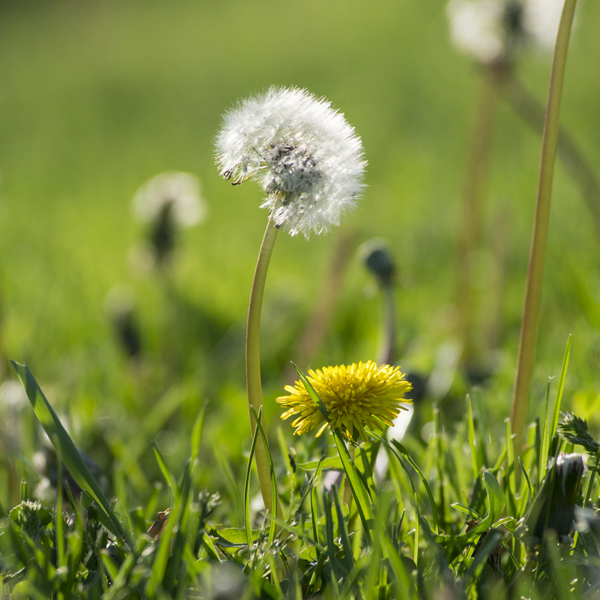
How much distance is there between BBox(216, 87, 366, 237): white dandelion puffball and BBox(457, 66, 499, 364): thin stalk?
107cm

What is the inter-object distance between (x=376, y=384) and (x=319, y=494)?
0.25m

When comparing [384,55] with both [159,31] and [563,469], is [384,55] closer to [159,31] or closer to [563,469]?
[159,31]

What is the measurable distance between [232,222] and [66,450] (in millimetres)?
2359

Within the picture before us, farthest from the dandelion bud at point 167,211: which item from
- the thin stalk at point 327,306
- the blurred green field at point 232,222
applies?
the thin stalk at point 327,306

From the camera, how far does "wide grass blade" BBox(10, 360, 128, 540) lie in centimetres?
59

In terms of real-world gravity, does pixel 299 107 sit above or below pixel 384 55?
below

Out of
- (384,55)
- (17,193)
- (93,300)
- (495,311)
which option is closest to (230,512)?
(495,311)

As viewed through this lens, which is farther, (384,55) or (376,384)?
(384,55)

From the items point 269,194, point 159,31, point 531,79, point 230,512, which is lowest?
point 230,512

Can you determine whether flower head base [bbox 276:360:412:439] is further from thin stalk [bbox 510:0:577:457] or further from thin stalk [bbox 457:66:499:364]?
thin stalk [bbox 457:66:499:364]

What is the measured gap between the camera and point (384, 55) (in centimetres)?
503

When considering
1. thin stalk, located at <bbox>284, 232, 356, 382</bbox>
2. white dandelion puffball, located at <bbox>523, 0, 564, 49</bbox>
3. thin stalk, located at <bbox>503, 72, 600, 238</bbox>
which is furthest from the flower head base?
white dandelion puffball, located at <bbox>523, 0, 564, 49</bbox>

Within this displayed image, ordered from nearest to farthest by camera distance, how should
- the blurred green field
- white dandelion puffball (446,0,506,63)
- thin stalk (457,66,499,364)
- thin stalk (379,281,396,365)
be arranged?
thin stalk (379,281,396,365), the blurred green field, thin stalk (457,66,499,364), white dandelion puffball (446,0,506,63)

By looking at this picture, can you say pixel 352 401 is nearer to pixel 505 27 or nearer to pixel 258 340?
pixel 258 340
